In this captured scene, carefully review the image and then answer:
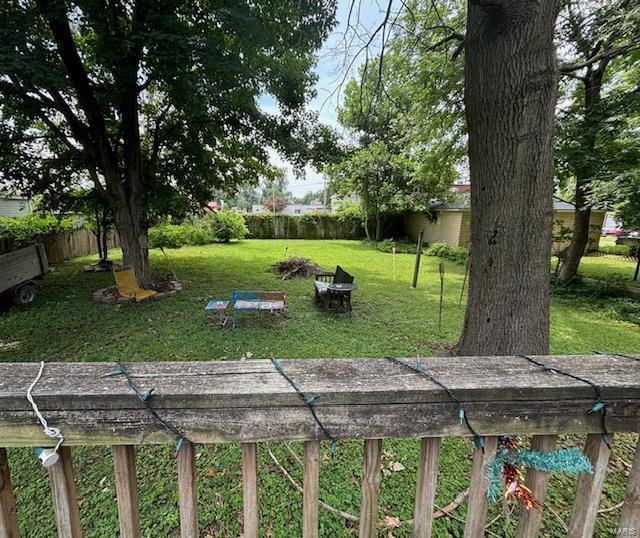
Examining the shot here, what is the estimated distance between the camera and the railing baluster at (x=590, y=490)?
88 centimetres

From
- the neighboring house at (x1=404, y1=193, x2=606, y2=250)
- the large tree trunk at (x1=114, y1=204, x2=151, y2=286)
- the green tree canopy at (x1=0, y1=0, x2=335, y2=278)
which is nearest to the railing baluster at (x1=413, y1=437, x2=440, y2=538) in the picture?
the green tree canopy at (x1=0, y1=0, x2=335, y2=278)

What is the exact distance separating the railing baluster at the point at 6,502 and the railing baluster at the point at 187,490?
42cm

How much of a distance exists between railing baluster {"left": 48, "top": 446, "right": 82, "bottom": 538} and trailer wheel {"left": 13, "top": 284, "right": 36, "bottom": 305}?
735 cm

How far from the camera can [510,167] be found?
95.4 inches

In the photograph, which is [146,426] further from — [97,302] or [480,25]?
[97,302]

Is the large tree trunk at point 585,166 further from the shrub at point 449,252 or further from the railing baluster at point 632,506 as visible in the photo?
the railing baluster at point 632,506

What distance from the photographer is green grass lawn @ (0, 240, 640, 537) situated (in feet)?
6.28

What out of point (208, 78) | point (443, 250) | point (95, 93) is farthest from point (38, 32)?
point (443, 250)

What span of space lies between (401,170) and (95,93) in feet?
46.7

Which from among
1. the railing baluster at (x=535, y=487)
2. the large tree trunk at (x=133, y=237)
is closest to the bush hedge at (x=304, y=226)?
the large tree trunk at (x=133, y=237)

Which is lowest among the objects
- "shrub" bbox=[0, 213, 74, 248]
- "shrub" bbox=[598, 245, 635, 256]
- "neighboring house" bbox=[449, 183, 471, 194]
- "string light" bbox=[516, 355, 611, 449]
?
A: "shrub" bbox=[598, 245, 635, 256]

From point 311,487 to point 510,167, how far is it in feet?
8.63

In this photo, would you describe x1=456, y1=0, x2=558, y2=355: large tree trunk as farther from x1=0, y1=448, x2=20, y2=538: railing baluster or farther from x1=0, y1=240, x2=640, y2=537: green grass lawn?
x1=0, y1=448, x2=20, y2=538: railing baluster

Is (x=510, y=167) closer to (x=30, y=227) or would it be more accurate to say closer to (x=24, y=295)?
(x=24, y=295)
